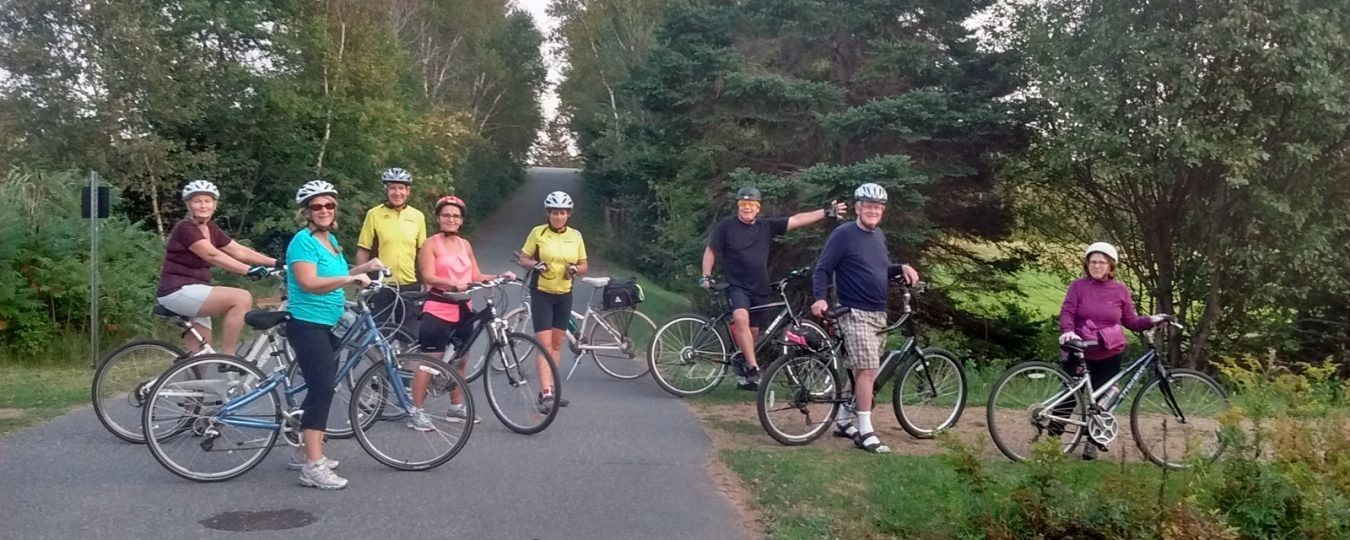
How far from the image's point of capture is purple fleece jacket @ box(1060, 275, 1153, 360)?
7141mm

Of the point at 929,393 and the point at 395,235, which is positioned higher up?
the point at 395,235

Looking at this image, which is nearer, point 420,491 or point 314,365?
point 314,365

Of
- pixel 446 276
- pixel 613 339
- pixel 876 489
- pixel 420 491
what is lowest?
pixel 420 491

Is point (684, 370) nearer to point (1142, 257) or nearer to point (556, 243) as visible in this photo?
point (556, 243)

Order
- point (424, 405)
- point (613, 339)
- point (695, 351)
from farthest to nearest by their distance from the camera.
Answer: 1. point (613, 339)
2. point (695, 351)
3. point (424, 405)

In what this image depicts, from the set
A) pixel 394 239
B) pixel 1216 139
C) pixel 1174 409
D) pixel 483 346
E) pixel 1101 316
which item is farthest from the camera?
pixel 1216 139

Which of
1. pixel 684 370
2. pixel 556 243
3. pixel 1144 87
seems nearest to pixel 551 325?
pixel 556 243

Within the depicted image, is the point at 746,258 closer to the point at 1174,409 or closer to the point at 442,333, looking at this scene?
the point at 442,333

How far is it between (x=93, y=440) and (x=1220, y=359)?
13273mm

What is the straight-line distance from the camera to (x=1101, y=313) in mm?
7152

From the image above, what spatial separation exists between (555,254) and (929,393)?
304 centimetres

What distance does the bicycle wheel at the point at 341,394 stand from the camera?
6.58m

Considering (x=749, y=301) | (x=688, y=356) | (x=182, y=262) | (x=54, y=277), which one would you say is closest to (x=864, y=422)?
(x=749, y=301)

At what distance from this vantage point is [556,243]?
8711 mm
